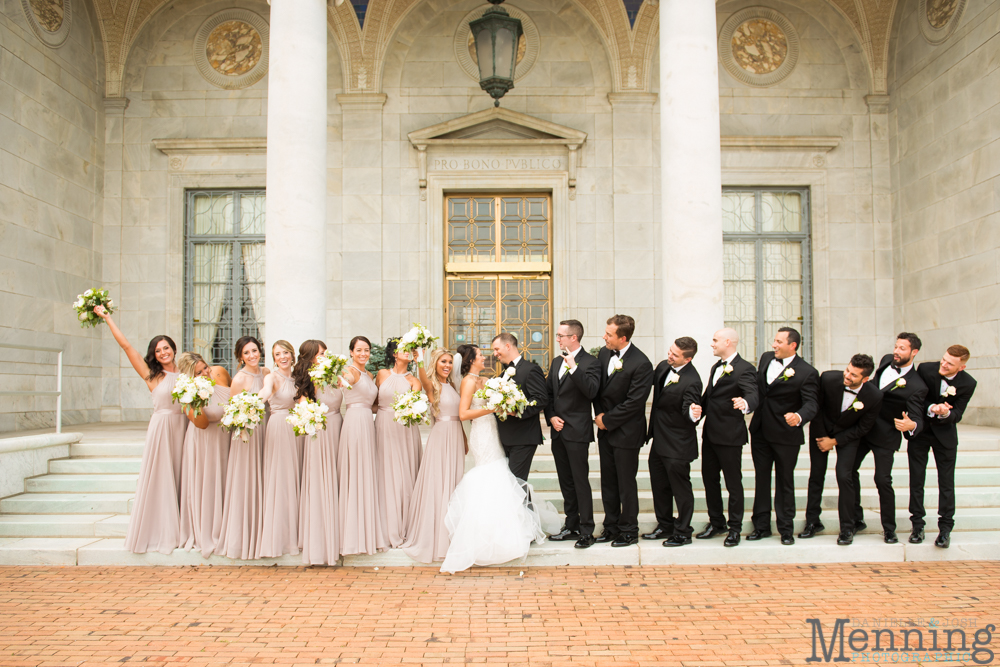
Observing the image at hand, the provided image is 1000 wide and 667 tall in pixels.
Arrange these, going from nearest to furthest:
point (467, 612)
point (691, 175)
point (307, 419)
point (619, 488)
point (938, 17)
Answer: point (467, 612) → point (307, 419) → point (619, 488) → point (691, 175) → point (938, 17)

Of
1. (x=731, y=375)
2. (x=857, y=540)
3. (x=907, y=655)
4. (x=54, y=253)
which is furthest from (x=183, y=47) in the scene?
(x=907, y=655)

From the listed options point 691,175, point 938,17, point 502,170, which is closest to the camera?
point 691,175

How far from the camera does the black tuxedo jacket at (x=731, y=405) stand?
697cm

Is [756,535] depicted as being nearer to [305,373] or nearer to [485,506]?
[485,506]

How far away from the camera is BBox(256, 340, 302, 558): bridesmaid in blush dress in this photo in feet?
22.4

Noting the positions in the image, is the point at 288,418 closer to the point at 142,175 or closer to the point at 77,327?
the point at 77,327

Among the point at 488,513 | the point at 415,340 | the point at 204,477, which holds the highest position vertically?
the point at 415,340

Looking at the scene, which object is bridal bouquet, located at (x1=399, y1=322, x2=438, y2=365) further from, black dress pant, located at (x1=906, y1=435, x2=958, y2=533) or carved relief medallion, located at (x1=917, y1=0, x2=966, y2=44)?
carved relief medallion, located at (x1=917, y1=0, x2=966, y2=44)

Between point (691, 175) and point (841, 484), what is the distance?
13.7 ft

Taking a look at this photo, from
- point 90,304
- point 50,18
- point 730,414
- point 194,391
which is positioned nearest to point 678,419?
point 730,414

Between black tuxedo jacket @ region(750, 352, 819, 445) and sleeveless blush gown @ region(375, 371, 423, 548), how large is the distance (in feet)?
11.0

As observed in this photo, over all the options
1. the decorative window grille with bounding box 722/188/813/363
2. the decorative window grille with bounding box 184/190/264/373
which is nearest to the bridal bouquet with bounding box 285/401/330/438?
the decorative window grille with bounding box 184/190/264/373

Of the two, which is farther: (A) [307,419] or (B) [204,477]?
(B) [204,477]

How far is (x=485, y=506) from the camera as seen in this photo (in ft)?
21.8
